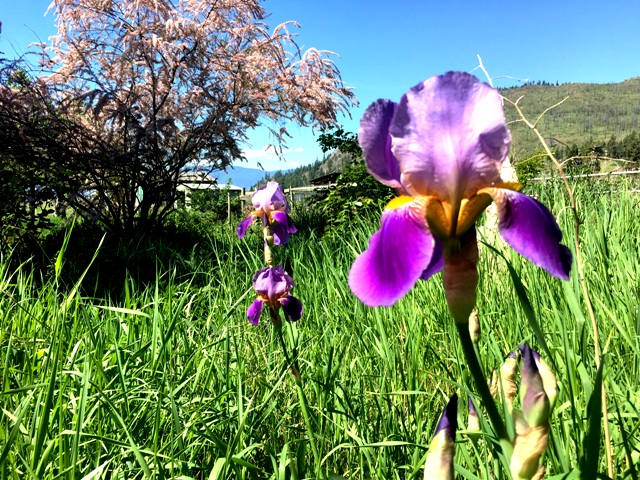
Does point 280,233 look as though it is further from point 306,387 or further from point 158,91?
point 158,91

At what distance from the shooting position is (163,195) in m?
7.73

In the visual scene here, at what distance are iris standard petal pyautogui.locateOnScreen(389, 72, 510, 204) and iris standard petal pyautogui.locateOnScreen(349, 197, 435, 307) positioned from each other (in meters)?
0.04

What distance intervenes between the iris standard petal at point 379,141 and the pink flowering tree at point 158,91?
7.00 meters

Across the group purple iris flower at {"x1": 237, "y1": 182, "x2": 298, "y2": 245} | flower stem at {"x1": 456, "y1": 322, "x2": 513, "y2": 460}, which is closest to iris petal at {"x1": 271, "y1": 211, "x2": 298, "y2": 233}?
purple iris flower at {"x1": 237, "y1": 182, "x2": 298, "y2": 245}

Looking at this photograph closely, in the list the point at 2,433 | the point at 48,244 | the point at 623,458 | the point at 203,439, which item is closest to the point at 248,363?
the point at 203,439

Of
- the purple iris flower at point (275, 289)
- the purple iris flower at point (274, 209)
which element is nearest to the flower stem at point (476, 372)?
the purple iris flower at point (275, 289)

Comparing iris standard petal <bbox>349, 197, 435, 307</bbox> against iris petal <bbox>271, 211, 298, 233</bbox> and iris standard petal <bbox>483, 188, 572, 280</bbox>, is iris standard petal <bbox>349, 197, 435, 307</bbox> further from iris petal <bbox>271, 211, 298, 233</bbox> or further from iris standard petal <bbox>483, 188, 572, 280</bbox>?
iris petal <bbox>271, 211, 298, 233</bbox>

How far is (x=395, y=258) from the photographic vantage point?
53cm

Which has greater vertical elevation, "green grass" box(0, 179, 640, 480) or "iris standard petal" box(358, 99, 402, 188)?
"iris standard petal" box(358, 99, 402, 188)

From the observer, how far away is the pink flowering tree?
23.1 ft

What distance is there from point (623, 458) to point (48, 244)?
6780 millimetres

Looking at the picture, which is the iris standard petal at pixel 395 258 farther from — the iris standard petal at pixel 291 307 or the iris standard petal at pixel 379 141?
the iris standard petal at pixel 291 307

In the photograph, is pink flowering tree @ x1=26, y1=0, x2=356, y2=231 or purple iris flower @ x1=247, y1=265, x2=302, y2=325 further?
pink flowering tree @ x1=26, y1=0, x2=356, y2=231

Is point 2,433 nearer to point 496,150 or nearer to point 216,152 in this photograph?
point 496,150
